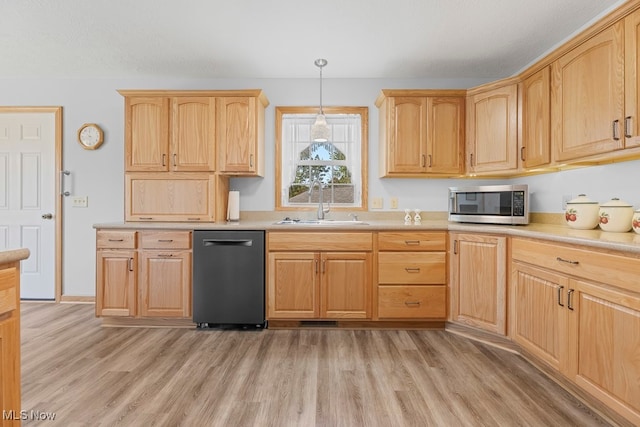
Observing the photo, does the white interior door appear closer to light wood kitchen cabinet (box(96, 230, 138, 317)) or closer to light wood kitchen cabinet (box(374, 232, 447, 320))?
light wood kitchen cabinet (box(96, 230, 138, 317))

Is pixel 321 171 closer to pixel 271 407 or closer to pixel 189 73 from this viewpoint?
pixel 189 73

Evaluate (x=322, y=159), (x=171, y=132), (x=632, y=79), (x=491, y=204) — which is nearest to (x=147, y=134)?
(x=171, y=132)

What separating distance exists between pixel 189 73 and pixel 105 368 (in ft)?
8.94

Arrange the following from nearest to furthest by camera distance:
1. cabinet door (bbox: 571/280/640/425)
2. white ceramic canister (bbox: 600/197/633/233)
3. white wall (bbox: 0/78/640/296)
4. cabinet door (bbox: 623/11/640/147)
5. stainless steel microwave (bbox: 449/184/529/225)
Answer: cabinet door (bbox: 571/280/640/425) → cabinet door (bbox: 623/11/640/147) → white ceramic canister (bbox: 600/197/633/233) → stainless steel microwave (bbox: 449/184/529/225) → white wall (bbox: 0/78/640/296)

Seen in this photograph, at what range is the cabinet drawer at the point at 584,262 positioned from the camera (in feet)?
5.12

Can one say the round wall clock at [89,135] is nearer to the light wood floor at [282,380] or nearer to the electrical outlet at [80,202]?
the electrical outlet at [80,202]

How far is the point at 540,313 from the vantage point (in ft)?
7.09

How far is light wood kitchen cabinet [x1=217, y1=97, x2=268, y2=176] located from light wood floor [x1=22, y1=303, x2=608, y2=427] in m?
1.48

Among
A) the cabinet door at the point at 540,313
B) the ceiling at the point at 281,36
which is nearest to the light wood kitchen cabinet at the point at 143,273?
the ceiling at the point at 281,36

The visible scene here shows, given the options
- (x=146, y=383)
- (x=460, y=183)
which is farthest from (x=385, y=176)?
(x=146, y=383)

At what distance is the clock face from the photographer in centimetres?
358

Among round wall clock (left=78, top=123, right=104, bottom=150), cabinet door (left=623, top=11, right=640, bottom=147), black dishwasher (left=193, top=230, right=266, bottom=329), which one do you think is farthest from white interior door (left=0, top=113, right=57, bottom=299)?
cabinet door (left=623, top=11, right=640, bottom=147)

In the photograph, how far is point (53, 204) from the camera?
3605mm

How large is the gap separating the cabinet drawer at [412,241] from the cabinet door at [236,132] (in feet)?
4.51
